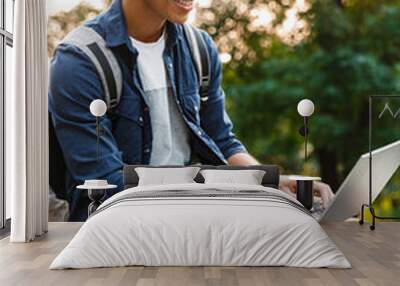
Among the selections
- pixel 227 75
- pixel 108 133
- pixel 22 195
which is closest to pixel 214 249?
pixel 22 195

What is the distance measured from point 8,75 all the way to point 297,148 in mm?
3244

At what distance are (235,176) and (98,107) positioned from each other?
1552 mm

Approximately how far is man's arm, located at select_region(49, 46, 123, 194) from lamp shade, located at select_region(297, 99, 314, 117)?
1991 millimetres

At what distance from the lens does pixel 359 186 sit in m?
6.88


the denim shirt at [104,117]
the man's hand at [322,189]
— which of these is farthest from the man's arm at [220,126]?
the denim shirt at [104,117]

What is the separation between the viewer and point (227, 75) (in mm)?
7066

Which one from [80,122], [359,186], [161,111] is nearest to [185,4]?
[161,111]

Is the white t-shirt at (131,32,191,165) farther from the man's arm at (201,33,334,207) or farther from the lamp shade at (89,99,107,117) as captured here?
the lamp shade at (89,99,107,117)

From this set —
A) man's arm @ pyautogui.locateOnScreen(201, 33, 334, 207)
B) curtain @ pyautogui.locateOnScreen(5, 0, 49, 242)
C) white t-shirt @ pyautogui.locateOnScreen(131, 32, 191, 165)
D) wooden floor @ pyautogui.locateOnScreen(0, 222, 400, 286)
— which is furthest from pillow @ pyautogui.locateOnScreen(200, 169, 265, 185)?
curtain @ pyautogui.locateOnScreen(5, 0, 49, 242)

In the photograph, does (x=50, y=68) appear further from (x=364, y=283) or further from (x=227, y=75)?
(x=364, y=283)

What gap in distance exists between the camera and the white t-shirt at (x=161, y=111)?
6711 millimetres

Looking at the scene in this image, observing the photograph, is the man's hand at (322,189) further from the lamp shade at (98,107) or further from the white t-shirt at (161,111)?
the lamp shade at (98,107)

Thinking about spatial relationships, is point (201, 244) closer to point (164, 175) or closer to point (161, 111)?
point (164, 175)

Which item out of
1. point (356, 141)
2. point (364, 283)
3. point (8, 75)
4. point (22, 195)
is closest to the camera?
point (364, 283)
